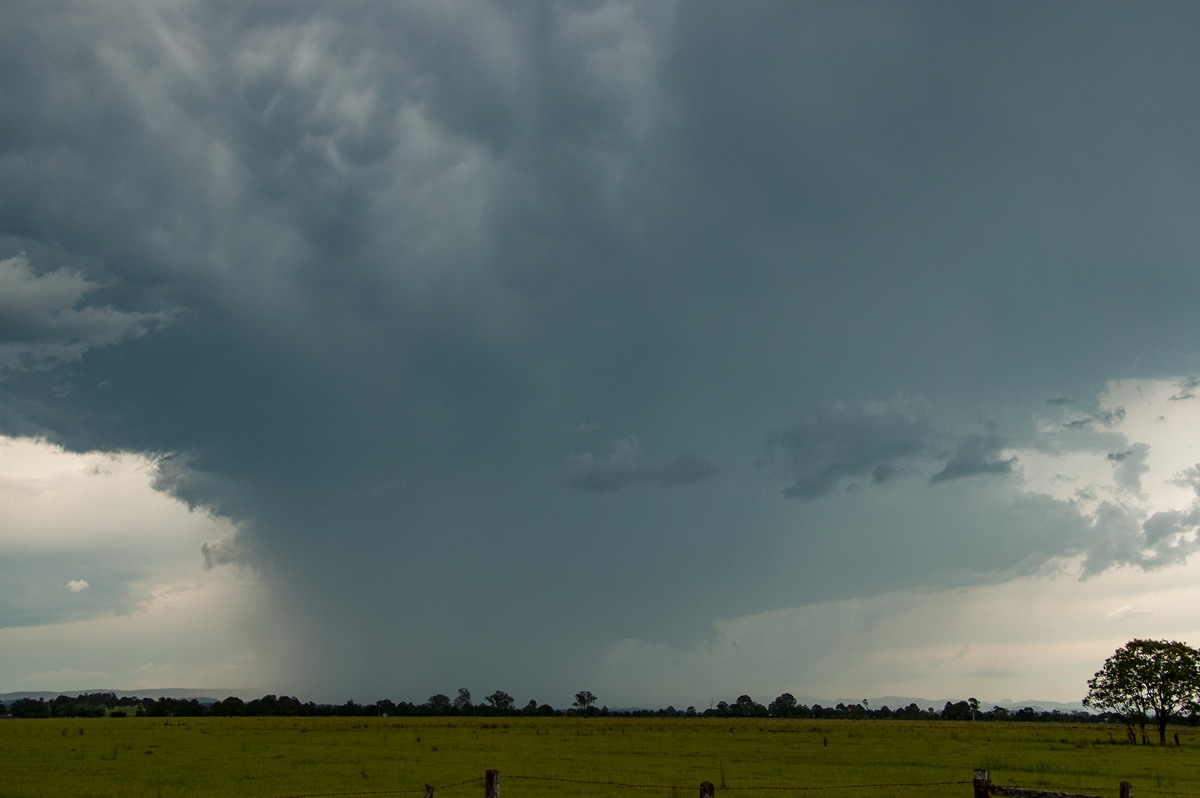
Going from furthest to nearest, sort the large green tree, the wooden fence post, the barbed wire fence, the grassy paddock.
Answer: the large green tree < the grassy paddock < the barbed wire fence < the wooden fence post

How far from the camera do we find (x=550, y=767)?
162 feet

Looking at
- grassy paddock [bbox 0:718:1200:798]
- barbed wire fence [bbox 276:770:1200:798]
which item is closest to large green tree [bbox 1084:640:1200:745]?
grassy paddock [bbox 0:718:1200:798]

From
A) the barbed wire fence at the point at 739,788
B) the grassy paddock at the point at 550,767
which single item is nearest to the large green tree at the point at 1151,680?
the grassy paddock at the point at 550,767

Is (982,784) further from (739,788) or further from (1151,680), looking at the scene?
(1151,680)

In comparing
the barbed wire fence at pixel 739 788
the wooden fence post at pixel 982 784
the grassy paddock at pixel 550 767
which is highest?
the wooden fence post at pixel 982 784

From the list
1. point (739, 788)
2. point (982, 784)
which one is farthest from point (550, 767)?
point (982, 784)

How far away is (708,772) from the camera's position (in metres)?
46.0

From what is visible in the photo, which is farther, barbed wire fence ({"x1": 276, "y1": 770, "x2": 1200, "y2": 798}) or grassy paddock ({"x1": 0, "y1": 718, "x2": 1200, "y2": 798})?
grassy paddock ({"x1": 0, "y1": 718, "x2": 1200, "y2": 798})

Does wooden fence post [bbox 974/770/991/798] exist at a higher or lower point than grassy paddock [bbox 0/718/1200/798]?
higher

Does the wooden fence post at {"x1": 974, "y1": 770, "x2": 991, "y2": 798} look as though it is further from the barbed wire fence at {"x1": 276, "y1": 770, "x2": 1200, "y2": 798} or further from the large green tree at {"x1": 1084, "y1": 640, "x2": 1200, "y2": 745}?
the large green tree at {"x1": 1084, "y1": 640, "x2": 1200, "y2": 745}

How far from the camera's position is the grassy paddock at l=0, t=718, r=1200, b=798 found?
3772 cm

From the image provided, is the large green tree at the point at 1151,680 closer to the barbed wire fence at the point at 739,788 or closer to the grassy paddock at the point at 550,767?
the grassy paddock at the point at 550,767

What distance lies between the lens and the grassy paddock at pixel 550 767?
37.7m

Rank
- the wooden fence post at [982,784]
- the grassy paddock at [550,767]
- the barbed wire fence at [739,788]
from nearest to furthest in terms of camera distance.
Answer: the wooden fence post at [982,784] → the barbed wire fence at [739,788] → the grassy paddock at [550,767]
